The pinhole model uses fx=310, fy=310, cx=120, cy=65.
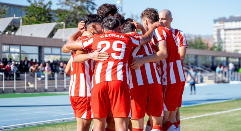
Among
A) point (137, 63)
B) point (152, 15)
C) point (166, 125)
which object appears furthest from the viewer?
point (166, 125)

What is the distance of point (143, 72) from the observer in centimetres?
466

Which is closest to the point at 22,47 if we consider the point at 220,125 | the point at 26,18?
the point at 26,18

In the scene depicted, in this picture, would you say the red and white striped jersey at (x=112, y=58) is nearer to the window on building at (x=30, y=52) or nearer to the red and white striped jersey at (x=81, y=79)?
the red and white striped jersey at (x=81, y=79)

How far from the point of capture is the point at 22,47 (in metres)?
31.1

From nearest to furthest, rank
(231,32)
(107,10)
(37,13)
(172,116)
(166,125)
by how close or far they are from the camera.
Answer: (107,10), (166,125), (172,116), (37,13), (231,32)

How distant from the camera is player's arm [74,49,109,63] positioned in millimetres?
4026

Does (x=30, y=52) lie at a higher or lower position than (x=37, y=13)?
lower

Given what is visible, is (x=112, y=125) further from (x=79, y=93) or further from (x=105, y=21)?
(x=105, y=21)

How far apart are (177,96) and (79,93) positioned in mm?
1633

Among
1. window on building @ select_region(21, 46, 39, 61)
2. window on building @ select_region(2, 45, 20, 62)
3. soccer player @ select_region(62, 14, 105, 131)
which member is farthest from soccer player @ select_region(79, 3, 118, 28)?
window on building @ select_region(21, 46, 39, 61)

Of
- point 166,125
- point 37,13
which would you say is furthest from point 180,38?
A: point 37,13

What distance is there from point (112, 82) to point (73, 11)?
4752 centimetres

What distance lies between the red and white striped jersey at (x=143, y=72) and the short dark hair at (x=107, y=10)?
80 centimetres

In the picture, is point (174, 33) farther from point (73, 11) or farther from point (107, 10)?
point (73, 11)
